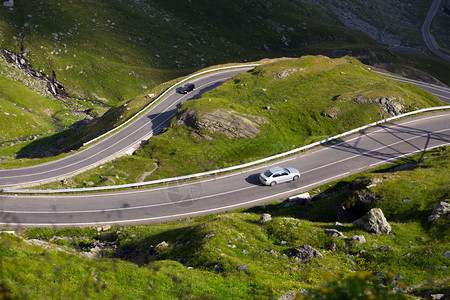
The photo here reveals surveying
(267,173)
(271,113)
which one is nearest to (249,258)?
(267,173)

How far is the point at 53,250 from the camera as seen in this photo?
17.9 metres

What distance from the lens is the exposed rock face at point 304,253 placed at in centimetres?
2019

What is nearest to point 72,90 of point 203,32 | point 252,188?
point 203,32

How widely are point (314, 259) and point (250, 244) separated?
5.01 meters

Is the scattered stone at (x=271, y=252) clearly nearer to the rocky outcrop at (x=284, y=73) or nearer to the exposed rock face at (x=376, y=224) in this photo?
the exposed rock face at (x=376, y=224)

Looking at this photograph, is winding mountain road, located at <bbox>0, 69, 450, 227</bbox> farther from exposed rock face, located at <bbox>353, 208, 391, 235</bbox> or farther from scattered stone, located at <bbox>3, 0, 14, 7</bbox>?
scattered stone, located at <bbox>3, 0, 14, 7</bbox>

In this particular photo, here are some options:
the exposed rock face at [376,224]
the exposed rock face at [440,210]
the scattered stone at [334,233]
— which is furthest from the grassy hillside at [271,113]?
the exposed rock face at [440,210]

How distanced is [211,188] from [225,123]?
15703mm

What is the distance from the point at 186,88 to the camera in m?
77.6

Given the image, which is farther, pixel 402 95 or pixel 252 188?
pixel 402 95

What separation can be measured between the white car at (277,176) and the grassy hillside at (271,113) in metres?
6.61

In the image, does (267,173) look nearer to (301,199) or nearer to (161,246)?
(301,199)

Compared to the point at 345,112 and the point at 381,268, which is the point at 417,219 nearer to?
the point at 381,268

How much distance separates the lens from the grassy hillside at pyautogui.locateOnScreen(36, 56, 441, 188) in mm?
48312
